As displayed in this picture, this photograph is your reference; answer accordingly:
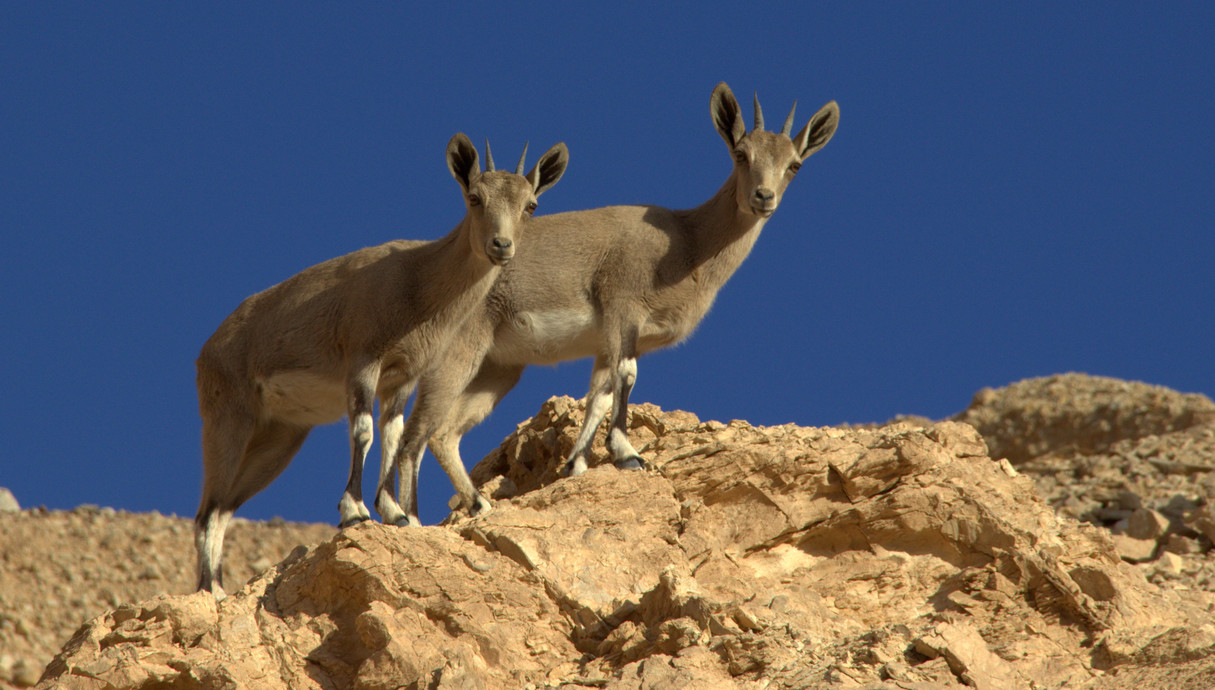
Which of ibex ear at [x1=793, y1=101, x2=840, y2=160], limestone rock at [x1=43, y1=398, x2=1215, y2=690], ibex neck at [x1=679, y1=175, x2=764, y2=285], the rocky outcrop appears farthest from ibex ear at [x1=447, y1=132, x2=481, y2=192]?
the rocky outcrop

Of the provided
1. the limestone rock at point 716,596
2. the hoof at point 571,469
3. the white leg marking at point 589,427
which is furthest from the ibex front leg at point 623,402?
the limestone rock at point 716,596

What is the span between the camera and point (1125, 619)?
8250mm

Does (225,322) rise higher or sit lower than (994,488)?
higher

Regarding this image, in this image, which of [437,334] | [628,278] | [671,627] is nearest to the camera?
[671,627]

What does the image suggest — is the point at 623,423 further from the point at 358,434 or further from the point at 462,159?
the point at 462,159

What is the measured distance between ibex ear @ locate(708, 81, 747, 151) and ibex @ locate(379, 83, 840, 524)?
0.06 ft

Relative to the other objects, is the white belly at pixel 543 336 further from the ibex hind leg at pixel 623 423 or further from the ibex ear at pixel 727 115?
the ibex ear at pixel 727 115

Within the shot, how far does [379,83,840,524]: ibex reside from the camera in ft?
37.3

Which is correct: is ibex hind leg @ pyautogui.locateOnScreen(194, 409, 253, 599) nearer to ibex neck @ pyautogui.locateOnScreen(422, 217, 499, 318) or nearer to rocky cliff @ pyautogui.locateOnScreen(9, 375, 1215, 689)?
ibex neck @ pyautogui.locateOnScreen(422, 217, 499, 318)

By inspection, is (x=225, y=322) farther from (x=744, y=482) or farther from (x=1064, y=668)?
(x=1064, y=668)

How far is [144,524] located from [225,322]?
11357mm

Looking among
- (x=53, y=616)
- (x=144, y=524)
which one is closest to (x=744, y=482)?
(x=53, y=616)

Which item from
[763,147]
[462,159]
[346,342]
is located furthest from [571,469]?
[763,147]

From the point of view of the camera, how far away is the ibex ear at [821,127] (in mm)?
12648
